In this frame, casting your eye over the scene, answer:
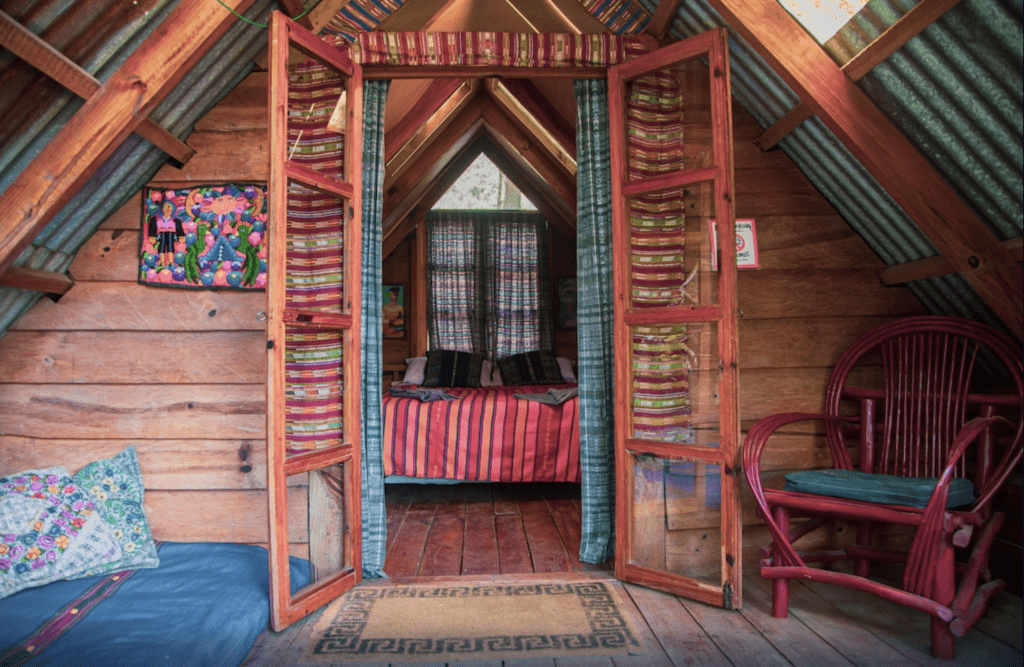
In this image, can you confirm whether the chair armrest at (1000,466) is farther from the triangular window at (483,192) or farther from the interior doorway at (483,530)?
the triangular window at (483,192)

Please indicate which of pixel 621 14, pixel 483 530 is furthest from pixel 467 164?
pixel 483 530

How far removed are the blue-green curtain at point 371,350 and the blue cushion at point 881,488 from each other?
166 centimetres

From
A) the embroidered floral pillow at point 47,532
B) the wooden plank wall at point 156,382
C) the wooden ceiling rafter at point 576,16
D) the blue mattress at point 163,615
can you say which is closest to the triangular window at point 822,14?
the wooden ceiling rafter at point 576,16

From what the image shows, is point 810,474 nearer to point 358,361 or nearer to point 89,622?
point 358,361

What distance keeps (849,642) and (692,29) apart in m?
2.39

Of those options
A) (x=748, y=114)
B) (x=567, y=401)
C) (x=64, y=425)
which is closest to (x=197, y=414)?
(x=64, y=425)

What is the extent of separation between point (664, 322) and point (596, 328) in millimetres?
373

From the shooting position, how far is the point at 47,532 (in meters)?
2.33

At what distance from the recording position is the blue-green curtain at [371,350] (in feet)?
8.82

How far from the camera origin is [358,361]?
2549 mm

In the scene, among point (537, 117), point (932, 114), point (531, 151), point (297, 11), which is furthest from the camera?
point (531, 151)

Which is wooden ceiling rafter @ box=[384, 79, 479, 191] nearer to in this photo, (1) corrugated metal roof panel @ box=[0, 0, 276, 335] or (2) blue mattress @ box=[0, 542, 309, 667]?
(1) corrugated metal roof panel @ box=[0, 0, 276, 335]

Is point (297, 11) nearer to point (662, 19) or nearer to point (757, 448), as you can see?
point (662, 19)

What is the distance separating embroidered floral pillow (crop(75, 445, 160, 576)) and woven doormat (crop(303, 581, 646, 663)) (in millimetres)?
833
